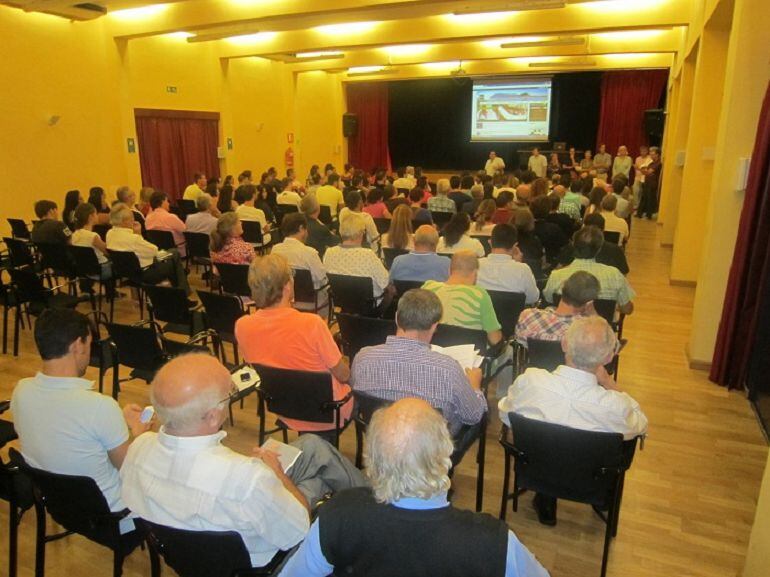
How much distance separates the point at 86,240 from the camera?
587 cm

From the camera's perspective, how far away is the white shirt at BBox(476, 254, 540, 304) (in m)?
4.22

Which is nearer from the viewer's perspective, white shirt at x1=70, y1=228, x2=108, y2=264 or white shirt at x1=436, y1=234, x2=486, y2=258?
white shirt at x1=436, y1=234, x2=486, y2=258

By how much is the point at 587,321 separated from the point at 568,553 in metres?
1.14

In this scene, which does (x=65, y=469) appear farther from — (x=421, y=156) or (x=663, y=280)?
(x=421, y=156)

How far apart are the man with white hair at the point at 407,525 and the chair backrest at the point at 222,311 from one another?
265 cm

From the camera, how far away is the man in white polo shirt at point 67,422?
2.06 m

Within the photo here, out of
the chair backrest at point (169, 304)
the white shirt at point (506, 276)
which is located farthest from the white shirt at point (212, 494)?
the white shirt at point (506, 276)

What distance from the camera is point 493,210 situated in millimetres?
6895

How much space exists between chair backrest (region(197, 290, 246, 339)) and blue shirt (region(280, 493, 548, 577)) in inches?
103

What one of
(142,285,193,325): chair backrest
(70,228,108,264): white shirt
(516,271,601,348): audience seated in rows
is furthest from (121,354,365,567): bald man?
(70,228,108,264): white shirt

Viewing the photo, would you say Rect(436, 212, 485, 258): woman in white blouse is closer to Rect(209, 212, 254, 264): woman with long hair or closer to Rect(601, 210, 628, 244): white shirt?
Rect(209, 212, 254, 264): woman with long hair

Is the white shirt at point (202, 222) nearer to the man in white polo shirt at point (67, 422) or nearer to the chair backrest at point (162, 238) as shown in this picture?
the chair backrest at point (162, 238)

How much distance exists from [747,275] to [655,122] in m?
12.5

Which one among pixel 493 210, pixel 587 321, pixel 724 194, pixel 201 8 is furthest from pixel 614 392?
pixel 201 8
